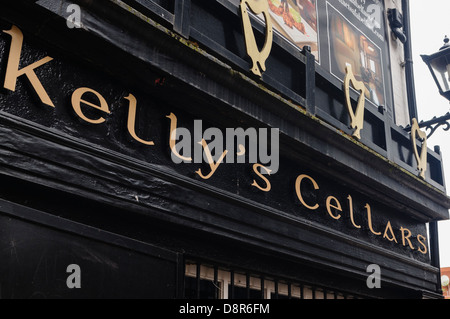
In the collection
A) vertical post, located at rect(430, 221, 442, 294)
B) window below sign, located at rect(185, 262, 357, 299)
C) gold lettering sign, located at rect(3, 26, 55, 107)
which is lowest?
window below sign, located at rect(185, 262, 357, 299)

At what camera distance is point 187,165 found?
509cm

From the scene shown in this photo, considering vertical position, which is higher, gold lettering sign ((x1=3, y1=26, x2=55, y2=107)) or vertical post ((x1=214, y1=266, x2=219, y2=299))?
gold lettering sign ((x1=3, y1=26, x2=55, y2=107))

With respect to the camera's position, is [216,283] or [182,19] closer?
[182,19]

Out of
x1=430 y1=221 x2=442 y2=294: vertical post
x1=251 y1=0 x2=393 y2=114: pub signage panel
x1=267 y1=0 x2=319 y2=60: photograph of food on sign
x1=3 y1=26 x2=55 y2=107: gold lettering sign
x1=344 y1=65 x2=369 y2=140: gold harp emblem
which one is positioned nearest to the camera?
x1=3 y1=26 x2=55 y2=107: gold lettering sign

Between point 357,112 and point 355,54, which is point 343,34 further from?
point 357,112

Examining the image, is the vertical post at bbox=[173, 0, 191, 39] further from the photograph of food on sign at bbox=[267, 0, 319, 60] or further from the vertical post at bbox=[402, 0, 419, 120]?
the vertical post at bbox=[402, 0, 419, 120]

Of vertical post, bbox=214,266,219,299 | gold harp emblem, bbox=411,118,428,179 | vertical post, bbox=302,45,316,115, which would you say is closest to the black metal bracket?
gold harp emblem, bbox=411,118,428,179

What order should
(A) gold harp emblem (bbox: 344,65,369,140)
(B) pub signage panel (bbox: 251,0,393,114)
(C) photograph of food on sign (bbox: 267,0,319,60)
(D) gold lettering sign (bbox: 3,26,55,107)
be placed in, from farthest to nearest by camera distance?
(B) pub signage panel (bbox: 251,0,393,114)
(C) photograph of food on sign (bbox: 267,0,319,60)
(A) gold harp emblem (bbox: 344,65,369,140)
(D) gold lettering sign (bbox: 3,26,55,107)

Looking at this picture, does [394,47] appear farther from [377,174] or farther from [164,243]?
[164,243]

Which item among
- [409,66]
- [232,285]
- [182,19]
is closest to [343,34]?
[409,66]

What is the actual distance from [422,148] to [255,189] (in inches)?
161

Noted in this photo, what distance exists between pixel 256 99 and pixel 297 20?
145 inches

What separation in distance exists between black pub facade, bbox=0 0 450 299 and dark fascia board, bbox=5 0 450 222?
0.06 ft

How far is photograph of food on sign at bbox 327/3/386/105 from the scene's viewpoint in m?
9.56
